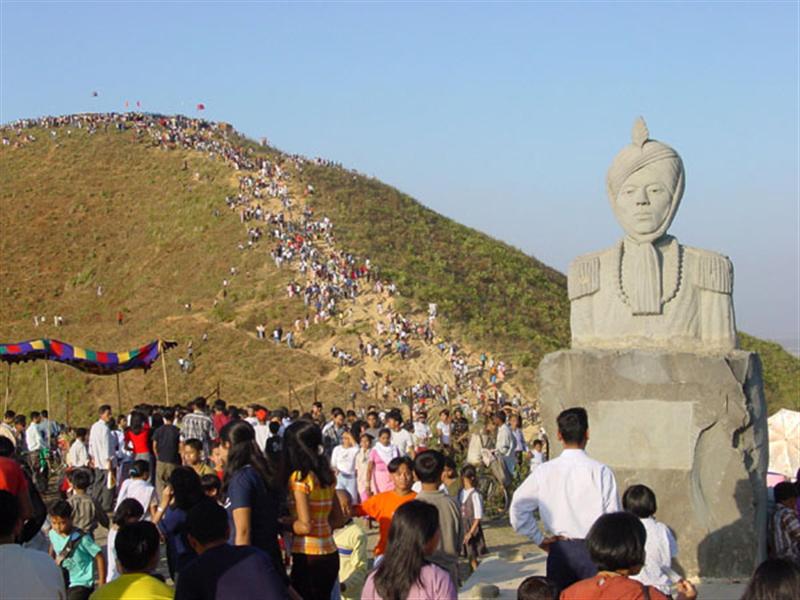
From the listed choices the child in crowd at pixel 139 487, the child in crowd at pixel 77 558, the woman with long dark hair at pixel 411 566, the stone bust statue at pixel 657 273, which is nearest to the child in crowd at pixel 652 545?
the woman with long dark hair at pixel 411 566

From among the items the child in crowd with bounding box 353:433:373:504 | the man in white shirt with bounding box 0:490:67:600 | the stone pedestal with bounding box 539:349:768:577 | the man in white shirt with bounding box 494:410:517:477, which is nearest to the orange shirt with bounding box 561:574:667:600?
the man in white shirt with bounding box 0:490:67:600

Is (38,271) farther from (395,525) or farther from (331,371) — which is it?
(395,525)

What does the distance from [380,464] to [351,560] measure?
454 centimetres

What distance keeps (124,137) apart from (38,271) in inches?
707

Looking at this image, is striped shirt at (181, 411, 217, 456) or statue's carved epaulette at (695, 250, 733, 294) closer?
statue's carved epaulette at (695, 250, 733, 294)

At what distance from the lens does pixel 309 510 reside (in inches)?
275

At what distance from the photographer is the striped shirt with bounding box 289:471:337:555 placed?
23.0ft

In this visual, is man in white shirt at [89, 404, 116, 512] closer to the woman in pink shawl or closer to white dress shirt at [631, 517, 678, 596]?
the woman in pink shawl

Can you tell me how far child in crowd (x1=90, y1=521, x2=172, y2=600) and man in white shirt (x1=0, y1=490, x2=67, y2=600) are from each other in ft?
0.74

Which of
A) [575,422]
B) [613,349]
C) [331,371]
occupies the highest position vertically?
[331,371]

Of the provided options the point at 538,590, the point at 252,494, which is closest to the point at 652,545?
the point at 538,590

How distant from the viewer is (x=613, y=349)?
9312 millimetres

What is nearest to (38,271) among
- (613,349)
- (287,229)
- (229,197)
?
(229,197)

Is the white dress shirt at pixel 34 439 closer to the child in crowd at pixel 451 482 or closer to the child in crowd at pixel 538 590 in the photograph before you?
the child in crowd at pixel 451 482
